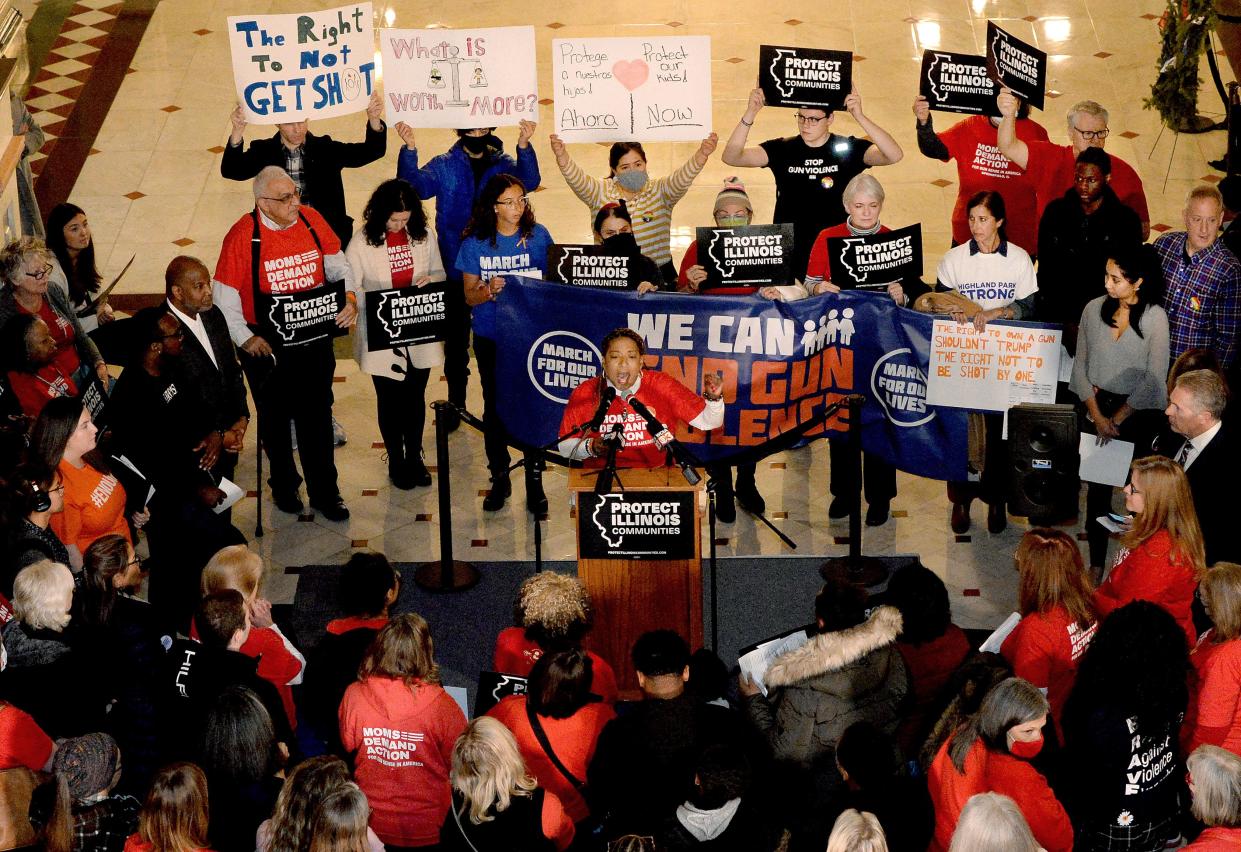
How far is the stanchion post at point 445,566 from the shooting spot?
8.48 m

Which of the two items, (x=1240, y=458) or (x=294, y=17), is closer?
(x=1240, y=458)

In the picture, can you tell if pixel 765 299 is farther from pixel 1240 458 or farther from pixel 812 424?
pixel 1240 458

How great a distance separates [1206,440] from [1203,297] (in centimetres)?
122

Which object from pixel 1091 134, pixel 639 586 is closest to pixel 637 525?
pixel 639 586


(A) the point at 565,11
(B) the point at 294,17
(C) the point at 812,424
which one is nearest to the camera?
(C) the point at 812,424

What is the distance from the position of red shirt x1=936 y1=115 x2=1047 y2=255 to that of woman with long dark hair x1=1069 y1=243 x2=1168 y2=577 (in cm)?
183

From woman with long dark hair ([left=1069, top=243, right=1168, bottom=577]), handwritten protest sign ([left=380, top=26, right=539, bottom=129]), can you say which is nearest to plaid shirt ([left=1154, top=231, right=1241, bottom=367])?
woman with long dark hair ([left=1069, top=243, right=1168, bottom=577])

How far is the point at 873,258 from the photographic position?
8.72 meters

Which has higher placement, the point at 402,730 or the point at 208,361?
the point at 208,361

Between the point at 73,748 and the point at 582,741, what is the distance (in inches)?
70.2

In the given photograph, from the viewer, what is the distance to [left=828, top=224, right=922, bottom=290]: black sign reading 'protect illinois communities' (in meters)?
8.69

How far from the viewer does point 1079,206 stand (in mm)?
9031

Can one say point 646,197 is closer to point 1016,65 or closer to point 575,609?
point 1016,65

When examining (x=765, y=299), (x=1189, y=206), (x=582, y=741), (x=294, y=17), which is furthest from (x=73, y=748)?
(x=1189, y=206)
